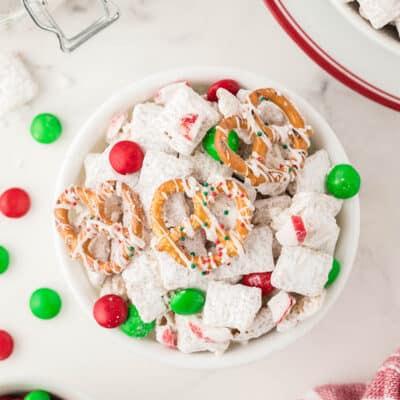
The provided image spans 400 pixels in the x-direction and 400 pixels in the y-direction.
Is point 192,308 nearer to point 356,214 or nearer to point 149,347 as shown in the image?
point 149,347

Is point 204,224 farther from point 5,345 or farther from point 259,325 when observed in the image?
point 5,345

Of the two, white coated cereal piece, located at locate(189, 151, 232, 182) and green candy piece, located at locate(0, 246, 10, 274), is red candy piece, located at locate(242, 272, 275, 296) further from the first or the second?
green candy piece, located at locate(0, 246, 10, 274)

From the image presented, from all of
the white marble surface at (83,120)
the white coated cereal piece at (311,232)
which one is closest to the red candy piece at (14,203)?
the white marble surface at (83,120)

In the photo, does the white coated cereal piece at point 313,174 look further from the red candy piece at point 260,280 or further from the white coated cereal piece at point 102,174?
the white coated cereal piece at point 102,174

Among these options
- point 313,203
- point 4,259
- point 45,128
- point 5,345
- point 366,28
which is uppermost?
point 366,28

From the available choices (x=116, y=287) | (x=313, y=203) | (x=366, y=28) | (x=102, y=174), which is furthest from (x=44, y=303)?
(x=366, y=28)

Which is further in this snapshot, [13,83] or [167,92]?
[13,83]

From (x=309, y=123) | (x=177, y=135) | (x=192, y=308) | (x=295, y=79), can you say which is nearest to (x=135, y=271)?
(x=192, y=308)
